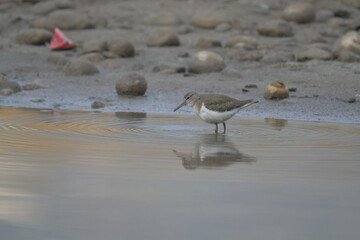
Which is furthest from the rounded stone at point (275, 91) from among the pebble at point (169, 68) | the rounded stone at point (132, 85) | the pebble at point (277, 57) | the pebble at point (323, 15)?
the pebble at point (323, 15)

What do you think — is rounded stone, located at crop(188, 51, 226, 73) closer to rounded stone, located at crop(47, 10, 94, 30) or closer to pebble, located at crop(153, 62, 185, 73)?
pebble, located at crop(153, 62, 185, 73)

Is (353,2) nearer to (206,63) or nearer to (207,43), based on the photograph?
(207,43)

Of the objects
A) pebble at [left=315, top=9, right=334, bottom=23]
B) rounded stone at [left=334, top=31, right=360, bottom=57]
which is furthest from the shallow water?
pebble at [left=315, top=9, right=334, bottom=23]

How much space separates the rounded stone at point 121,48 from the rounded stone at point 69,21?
3.25 m

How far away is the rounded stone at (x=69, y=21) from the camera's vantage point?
20.6 meters

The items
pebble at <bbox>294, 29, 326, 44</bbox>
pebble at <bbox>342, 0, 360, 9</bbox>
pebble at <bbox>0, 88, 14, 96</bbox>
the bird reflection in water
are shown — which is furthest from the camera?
pebble at <bbox>342, 0, 360, 9</bbox>

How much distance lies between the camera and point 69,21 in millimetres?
20672

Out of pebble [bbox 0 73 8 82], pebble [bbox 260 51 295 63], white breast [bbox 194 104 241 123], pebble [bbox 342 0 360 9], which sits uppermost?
pebble [bbox 342 0 360 9]

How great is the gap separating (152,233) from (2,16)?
1773 cm

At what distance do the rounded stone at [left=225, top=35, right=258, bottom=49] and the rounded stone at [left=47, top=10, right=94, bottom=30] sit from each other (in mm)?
4422

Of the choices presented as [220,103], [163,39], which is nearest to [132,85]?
[220,103]

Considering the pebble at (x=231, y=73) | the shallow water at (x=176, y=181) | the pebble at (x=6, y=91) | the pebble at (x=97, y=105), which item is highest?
the pebble at (x=231, y=73)

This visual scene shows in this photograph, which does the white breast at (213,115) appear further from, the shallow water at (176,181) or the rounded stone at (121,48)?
the rounded stone at (121,48)

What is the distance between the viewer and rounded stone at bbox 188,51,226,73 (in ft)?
51.4
